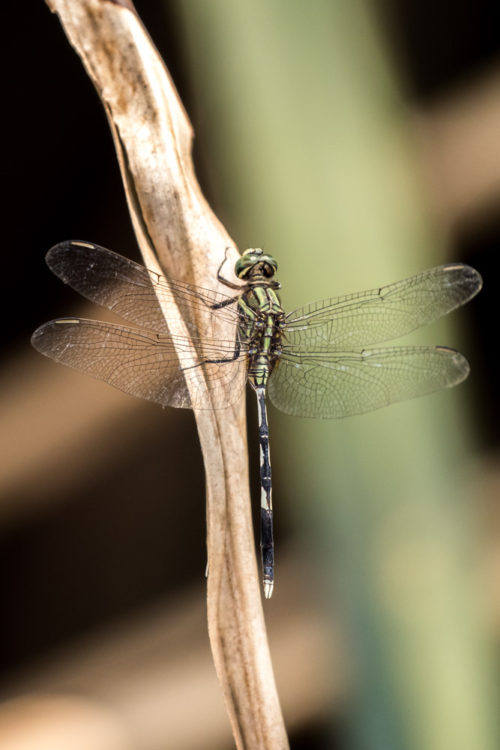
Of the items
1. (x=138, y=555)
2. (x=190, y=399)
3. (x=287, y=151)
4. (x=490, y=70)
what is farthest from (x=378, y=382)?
(x=490, y=70)

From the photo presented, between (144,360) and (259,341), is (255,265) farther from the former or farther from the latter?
(144,360)

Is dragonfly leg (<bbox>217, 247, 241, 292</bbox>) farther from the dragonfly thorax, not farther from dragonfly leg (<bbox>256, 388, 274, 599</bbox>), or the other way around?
dragonfly leg (<bbox>256, 388, 274, 599</bbox>)

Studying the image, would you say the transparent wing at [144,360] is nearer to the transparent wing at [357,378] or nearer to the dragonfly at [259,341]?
the dragonfly at [259,341]

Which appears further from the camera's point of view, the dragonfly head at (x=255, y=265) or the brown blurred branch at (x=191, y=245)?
the dragonfly head at (x=255, y=265)

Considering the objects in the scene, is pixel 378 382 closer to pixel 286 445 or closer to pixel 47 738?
pixel 286 445

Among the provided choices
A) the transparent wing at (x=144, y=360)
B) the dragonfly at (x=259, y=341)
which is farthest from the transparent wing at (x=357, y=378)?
the transparent wing at (x=144, y=360)

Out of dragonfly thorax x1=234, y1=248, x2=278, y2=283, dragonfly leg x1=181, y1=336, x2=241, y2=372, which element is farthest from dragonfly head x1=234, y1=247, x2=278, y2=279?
dragonfly leg x1=181, y1=336, x2=241, y2=372
